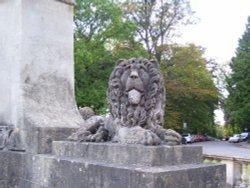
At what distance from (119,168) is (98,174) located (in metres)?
0.37

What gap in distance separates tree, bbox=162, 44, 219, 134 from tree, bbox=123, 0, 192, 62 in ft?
4.55

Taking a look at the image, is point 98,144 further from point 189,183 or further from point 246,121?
point 246,121

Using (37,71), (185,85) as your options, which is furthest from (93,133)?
(185,85)

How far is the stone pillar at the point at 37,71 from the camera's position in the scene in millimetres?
6238

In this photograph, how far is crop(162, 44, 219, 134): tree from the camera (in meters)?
35.2

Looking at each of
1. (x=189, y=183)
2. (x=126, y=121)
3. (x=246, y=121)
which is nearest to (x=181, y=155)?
(x=189, y=183)

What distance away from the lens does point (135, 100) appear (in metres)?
5.16

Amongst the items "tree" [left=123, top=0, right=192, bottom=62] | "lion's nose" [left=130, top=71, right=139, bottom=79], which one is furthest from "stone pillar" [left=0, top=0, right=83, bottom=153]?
"tree" [left=123, top=0, right=192, bottom=62]

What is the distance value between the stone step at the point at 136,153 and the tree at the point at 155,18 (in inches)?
1125

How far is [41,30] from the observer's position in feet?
21.7

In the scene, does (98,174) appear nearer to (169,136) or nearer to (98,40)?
(169,136)

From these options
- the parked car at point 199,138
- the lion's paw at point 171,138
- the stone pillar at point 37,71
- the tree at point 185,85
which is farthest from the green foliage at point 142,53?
the lion's paw at point 171,138

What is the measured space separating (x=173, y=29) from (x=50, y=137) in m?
30.8

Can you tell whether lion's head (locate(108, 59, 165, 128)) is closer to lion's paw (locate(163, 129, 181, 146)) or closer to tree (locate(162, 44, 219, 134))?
lion's paw (locate(163, 129, 181, 146))
